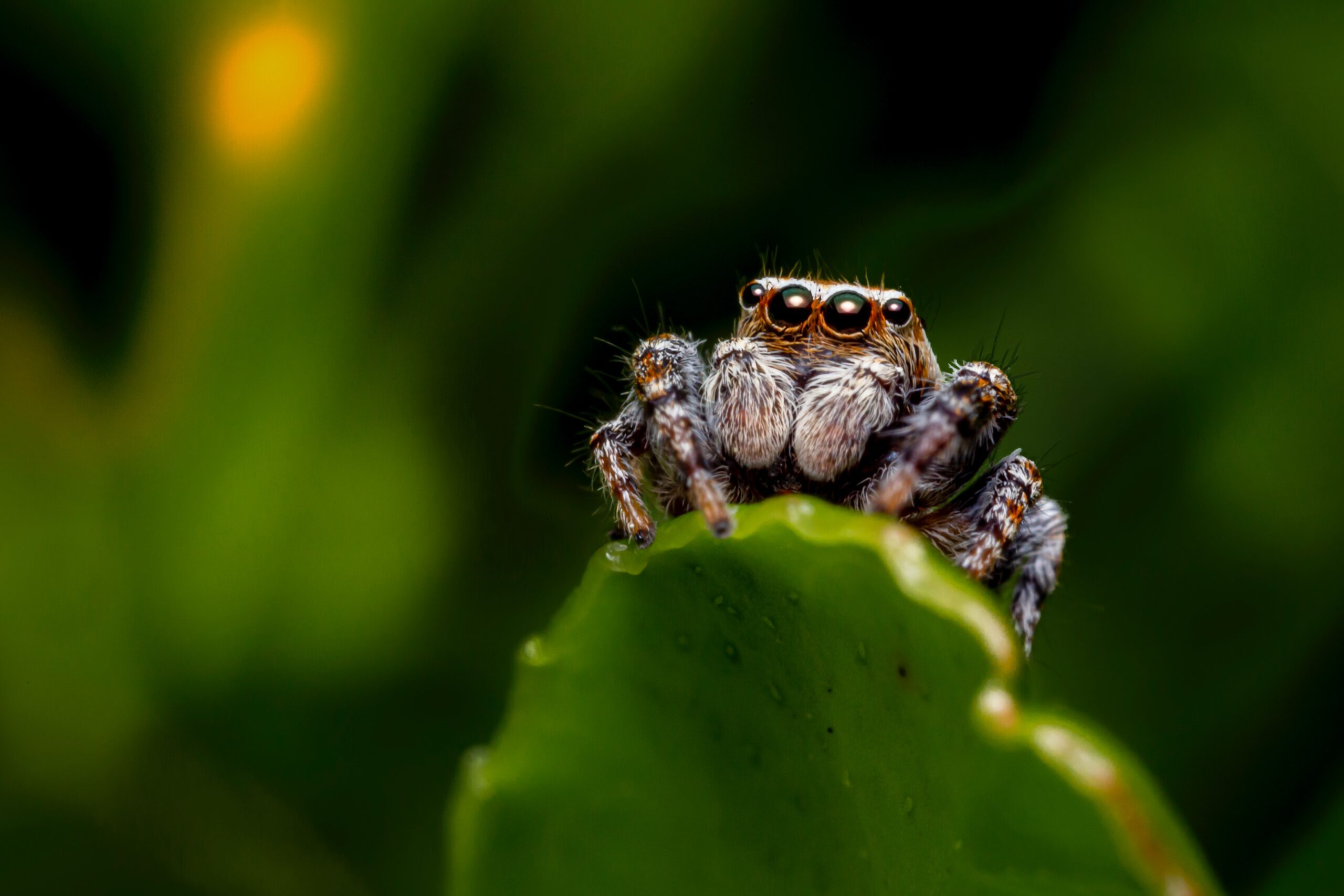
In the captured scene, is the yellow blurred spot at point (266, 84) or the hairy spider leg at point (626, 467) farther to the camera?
the yellow blurred spot at point (266, 84)

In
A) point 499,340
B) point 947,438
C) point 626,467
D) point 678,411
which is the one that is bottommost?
point 499,340

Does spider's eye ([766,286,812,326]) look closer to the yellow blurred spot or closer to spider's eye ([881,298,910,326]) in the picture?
spider's eye ([881,298,910,326])

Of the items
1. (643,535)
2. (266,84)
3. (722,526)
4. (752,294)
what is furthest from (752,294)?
(266,84)

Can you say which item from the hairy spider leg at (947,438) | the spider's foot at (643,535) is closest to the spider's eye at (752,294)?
the hairy spider leg at (947,438)

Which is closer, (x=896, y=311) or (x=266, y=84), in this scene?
(x=896, y=311)

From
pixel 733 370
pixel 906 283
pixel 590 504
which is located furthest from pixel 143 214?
→ pixel 906 283

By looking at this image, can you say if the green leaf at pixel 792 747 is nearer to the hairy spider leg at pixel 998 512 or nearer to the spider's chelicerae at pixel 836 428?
the spider's chelicerae at pixel 836 428

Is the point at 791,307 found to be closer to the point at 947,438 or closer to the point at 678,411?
the point at 678,411
